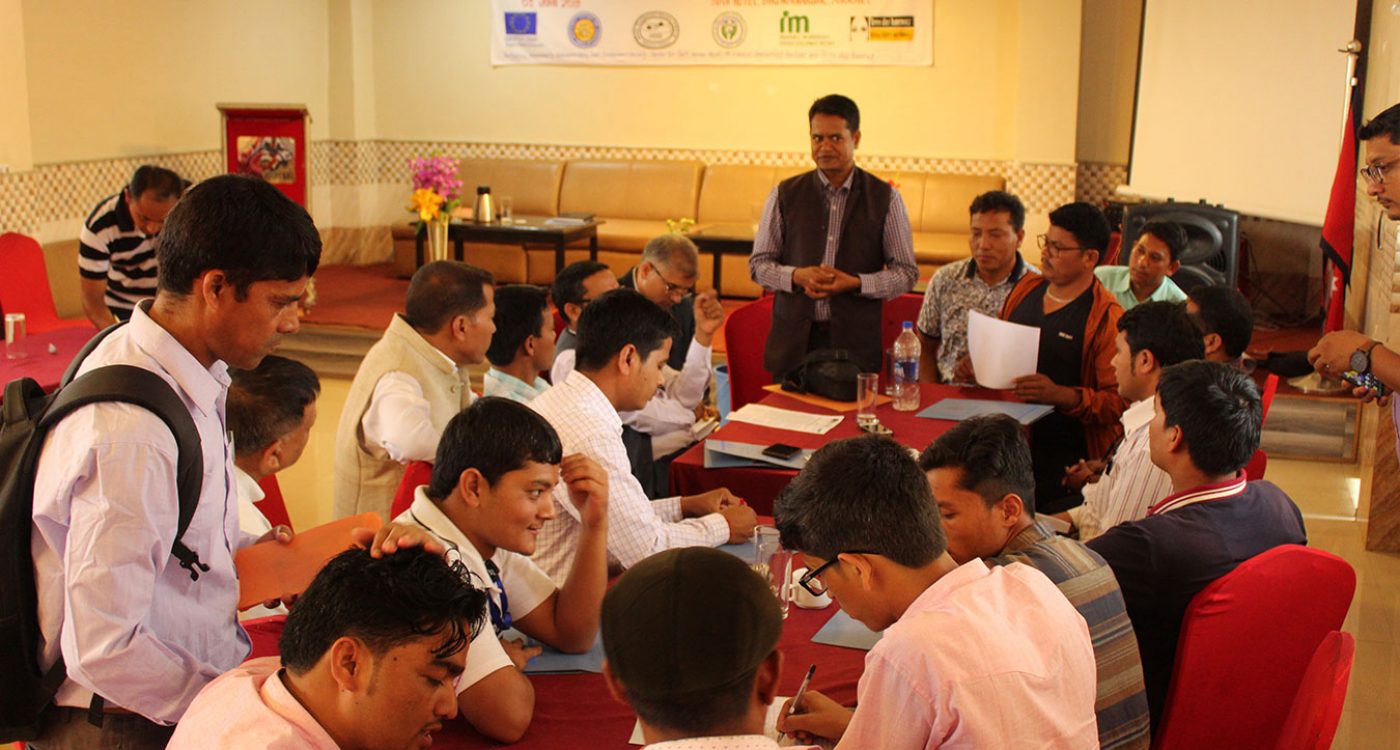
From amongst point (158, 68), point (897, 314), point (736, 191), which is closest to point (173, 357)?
point (897, 314)

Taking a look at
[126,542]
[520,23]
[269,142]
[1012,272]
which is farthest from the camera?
[520,23]

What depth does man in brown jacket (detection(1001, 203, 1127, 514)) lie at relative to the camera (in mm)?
4242

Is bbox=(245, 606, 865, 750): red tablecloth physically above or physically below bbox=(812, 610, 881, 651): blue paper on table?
below

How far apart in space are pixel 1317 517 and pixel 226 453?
5155mm

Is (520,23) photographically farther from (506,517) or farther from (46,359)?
(506,517)

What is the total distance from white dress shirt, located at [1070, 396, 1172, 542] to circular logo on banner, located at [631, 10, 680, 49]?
26.5 feet

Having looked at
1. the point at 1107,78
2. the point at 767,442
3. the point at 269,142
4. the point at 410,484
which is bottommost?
the point at 767,442

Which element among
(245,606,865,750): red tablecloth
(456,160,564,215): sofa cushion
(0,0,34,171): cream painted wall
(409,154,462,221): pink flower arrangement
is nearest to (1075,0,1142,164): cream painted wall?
(456,160,564,215): sofa cushion

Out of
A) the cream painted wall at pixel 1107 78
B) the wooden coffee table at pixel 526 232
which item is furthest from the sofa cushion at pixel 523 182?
the cream painted wall at pixel 1107 78

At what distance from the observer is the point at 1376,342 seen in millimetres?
3238

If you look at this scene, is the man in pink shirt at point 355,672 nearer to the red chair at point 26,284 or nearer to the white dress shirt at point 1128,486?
the white dress shirt at point 1128,486

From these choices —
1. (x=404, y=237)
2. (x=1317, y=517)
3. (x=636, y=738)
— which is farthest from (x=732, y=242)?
(x=636, y=738)

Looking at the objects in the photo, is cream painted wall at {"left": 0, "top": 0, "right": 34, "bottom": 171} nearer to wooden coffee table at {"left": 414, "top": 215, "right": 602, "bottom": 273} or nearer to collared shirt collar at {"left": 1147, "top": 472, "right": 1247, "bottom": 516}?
wooden coffee table at {"left": 414, "top": 215, "right": 602, "bottom": 273}

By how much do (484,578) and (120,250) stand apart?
4105 mm
